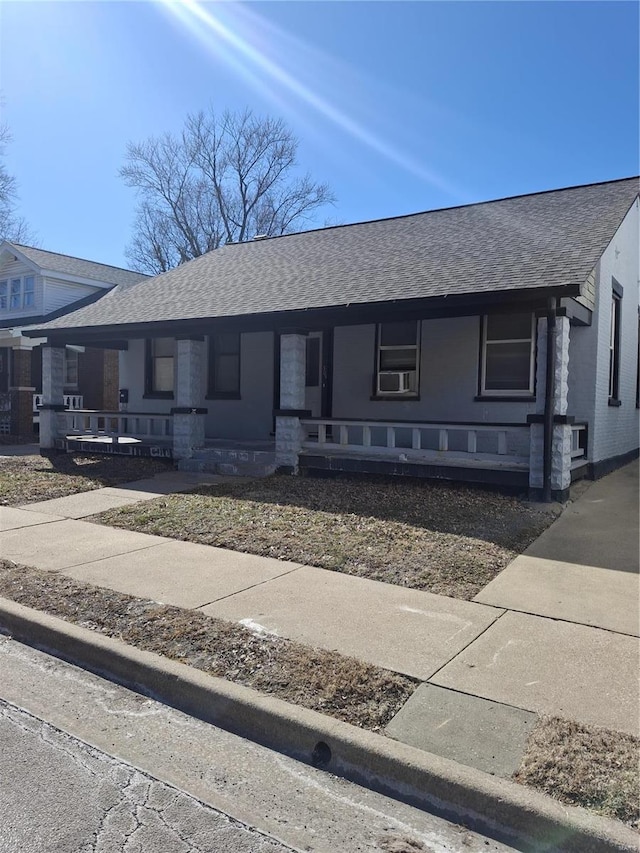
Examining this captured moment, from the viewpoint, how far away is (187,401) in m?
12.5

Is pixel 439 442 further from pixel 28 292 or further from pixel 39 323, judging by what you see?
pixel 28 292

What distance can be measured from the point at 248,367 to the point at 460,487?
21.4 ft

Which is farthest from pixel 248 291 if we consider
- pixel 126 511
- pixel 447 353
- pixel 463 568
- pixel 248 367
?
pixel 463 568

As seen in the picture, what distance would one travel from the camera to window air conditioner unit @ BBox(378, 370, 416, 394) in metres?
12.5

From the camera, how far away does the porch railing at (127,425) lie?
13783 mm

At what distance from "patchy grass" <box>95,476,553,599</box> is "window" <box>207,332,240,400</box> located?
4.84 meters

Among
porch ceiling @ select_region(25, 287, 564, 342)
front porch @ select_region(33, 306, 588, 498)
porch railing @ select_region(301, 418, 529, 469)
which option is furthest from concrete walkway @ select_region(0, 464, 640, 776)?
porch ceiling @ select_region(25, 287, 564, 342)

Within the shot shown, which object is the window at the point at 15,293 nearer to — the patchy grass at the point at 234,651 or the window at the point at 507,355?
the window at the point at 507,355

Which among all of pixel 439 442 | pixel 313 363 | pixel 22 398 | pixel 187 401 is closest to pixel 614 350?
pixel 439 442

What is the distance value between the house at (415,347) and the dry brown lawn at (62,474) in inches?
20.4

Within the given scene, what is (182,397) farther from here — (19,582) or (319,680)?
(319,680)

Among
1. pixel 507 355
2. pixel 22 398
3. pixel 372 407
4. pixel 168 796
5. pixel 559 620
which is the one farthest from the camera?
pixel 22 398

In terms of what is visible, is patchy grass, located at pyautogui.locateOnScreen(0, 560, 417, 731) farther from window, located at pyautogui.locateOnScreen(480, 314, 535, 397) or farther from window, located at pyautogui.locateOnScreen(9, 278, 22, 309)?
window, located at pyautogui.locateOnScreen(9, 278, 22, 309)

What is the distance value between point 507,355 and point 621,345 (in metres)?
2.79
